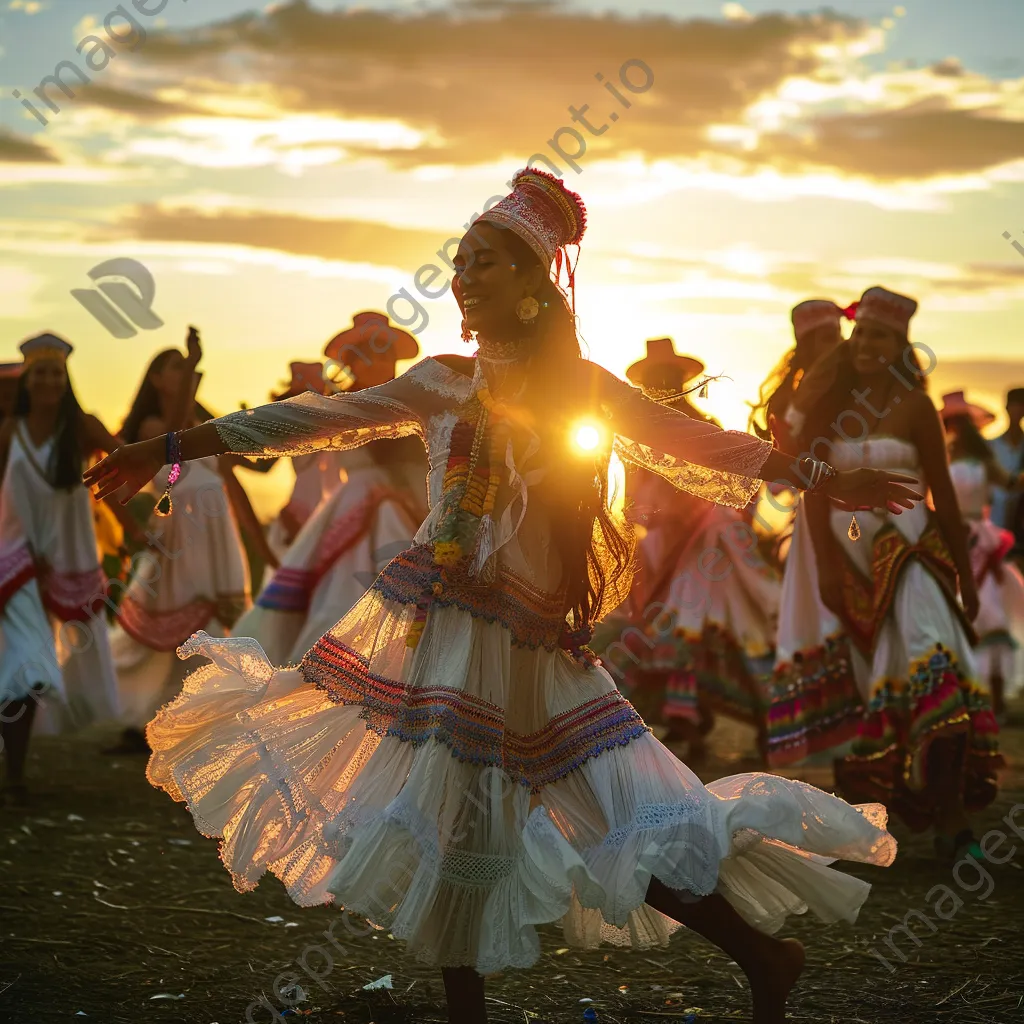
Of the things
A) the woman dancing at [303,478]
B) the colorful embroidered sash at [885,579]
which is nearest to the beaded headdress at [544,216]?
the colorful embroidered sash at [885,579]

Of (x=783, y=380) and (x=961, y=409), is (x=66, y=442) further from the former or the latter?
(x=961, y=409)

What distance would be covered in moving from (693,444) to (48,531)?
5.73 m

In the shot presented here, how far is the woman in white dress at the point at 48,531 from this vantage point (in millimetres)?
8891

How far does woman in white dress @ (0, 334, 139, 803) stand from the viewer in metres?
8.89

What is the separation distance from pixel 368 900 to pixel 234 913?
2.65 m

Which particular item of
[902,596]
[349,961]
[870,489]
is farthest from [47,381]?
[870,489]

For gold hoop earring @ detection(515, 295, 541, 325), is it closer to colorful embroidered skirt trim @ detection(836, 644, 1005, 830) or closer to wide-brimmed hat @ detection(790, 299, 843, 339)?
colorful embroidered skirt trim @ detection(836, 644, 1005, 830)

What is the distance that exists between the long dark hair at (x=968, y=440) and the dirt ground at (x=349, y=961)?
22.9 ft

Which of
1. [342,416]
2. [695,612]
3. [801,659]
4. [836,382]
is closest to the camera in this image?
[342,416]

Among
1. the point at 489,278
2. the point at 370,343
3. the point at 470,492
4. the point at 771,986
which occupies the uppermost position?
the point at 370,343

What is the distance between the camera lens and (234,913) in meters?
6.32

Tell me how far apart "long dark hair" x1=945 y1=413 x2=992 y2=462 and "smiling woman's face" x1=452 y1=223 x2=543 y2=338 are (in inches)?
404

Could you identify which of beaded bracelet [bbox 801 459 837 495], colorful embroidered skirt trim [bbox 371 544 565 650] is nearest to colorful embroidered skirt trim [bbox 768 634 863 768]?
beaded bracelet [bbox 801 459 837 495]

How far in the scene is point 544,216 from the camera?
14.9 feet
